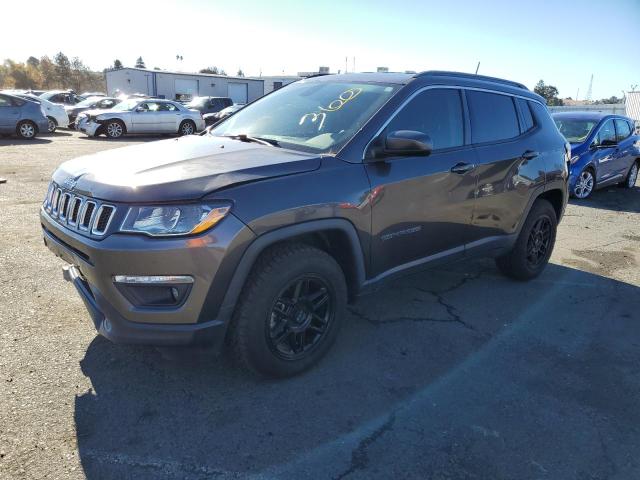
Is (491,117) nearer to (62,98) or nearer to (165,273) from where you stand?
(165,273)

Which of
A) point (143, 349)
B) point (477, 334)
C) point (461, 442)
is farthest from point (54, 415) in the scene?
point (477, 334)

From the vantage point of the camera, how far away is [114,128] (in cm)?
1883

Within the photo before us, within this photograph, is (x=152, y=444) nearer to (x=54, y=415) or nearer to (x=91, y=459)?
(x=91, y=459)

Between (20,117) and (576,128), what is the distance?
1601 centimetres

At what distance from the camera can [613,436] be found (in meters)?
2.78

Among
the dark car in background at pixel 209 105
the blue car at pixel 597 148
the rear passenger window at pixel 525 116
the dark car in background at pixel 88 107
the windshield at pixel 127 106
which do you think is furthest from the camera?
the dark car in background at pixel 209 105

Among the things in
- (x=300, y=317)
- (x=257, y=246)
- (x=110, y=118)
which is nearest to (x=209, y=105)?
(x=110, y=118)

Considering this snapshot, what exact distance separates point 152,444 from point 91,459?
0.91 ft

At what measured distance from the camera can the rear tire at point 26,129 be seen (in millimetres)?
16328

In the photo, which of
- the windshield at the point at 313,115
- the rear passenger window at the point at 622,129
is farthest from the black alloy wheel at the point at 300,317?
the rear passenger window at the point at 622,129

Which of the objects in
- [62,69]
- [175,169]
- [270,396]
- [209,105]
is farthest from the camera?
[62,69]

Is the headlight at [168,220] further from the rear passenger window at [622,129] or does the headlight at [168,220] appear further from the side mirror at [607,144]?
the rear passenger window at [622,129]

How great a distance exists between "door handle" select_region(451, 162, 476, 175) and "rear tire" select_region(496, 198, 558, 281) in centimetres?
125

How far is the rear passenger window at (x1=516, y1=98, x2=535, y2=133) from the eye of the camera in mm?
4750
